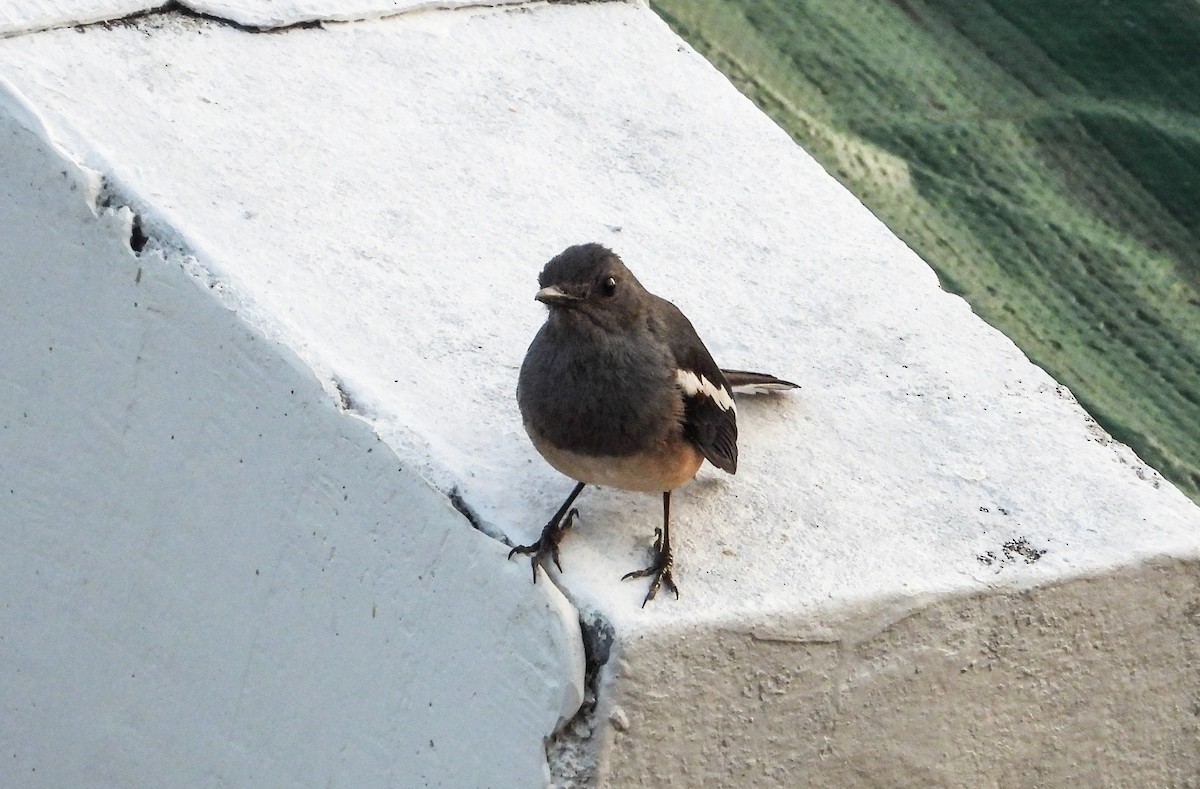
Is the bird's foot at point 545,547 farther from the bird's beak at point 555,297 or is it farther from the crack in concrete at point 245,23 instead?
the crack in concrete at point 245,23

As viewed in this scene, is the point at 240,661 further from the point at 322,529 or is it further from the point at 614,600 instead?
the point at 614,600

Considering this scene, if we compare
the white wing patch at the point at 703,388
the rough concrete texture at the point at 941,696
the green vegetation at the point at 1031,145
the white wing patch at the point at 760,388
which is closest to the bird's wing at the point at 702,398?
the white wing patch at the point at 703,388

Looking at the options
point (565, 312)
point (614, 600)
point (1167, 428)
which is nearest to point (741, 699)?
point (614, 600)

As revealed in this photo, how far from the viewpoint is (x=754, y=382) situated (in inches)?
115

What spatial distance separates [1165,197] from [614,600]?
11.0ft

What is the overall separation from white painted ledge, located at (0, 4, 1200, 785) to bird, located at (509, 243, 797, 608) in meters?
0.13

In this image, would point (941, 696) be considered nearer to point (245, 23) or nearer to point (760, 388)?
point (760, 388)

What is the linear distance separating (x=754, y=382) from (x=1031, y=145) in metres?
2.58

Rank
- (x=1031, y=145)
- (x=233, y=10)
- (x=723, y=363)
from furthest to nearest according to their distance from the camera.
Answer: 1. (x=1031, y=145)
2. (x=233, y=10)
3. (x=723, y=363)

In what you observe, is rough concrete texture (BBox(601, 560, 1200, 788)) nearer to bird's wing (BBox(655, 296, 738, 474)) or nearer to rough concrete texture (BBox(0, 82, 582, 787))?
rough concrete texture (BBox(0, 82, 582, 787))

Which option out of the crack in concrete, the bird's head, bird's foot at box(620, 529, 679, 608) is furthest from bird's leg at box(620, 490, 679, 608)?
the crack in concrete

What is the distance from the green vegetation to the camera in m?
4.39

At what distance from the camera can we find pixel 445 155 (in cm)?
354

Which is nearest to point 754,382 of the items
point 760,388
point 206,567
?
point 760,388
